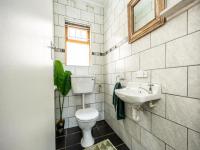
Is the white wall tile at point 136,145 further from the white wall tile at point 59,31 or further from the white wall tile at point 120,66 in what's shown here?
the white wall tile at point 59,31

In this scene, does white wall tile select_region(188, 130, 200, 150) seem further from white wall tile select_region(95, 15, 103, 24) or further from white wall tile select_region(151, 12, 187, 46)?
white wall tile select_region(95, 15, 103, 24)

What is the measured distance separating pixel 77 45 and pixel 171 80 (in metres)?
1.88

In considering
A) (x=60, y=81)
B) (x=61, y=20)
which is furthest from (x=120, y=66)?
(x=61, y=20)

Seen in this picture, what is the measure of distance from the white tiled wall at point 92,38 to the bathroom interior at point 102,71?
0.02 meters

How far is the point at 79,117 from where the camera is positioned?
1.39 metres

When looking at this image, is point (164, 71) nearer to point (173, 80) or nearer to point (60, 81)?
point (173, 80)

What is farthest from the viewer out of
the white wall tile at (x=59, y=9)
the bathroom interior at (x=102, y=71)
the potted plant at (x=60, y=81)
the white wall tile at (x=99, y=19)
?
the white wall tile at (x=99, y=19)

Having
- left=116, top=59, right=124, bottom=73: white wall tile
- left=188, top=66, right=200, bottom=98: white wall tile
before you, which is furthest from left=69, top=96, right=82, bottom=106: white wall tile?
left=188, top=66, right=200, bottom=98: white wall tile

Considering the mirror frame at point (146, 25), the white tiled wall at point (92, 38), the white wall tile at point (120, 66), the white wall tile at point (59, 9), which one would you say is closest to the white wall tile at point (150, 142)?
the white wall tile at point (120, 66)

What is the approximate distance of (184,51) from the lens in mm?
703

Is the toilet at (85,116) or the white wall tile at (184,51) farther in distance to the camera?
the toilet at (85,116)

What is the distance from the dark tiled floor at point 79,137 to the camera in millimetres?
1415

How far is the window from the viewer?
2053 millimetres

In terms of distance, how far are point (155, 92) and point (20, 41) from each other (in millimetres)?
1067
